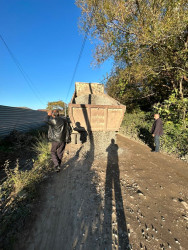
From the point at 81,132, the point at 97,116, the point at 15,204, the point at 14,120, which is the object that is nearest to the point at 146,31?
the point at 97,116

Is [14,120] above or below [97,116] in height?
below

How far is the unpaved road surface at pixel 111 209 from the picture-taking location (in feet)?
5.06

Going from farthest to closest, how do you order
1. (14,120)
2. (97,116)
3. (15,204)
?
1. (14,120)
2. (97,116)
3. (15,204)

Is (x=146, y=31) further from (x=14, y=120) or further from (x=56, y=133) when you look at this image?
(x=14, y=120)

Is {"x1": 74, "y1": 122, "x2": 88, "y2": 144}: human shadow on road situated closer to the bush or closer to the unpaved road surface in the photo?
the unpaved road surface

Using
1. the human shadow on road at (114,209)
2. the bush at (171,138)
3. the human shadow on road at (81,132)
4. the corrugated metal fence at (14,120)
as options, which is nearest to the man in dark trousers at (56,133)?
the human shadow on road at (114,209)

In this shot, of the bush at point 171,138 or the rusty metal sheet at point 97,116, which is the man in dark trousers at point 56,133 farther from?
the bush at point 171,138

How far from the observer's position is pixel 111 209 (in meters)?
2.00

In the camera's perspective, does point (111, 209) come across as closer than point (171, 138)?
Yes

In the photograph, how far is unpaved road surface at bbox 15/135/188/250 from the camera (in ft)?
5.06

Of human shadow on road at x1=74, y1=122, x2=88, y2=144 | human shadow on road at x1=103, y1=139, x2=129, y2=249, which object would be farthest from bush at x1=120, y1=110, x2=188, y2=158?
human shadow on road at x1=74, y1=122, x2=88, y2=144

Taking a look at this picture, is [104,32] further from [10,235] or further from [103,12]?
[10,235]

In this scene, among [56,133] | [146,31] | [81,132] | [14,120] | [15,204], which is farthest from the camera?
[14,120]

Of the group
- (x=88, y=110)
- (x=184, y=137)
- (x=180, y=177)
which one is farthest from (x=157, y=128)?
(x=88, y=110)
